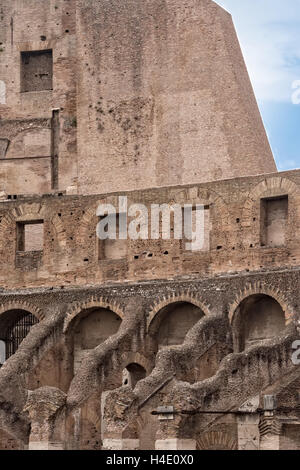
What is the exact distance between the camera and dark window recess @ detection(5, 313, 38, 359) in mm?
44750

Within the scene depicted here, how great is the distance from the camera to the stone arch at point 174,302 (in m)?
40.8

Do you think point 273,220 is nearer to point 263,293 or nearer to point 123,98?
point 263,293

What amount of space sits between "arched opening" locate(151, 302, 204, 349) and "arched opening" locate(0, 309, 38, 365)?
4237 mm

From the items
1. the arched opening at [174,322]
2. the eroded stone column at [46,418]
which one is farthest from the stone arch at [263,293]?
the eroded stone column at [46,418]

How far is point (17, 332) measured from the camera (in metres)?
45.8

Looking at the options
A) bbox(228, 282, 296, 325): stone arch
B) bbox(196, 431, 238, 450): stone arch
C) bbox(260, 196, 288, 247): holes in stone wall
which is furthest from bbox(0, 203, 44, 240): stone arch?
bbox(196, 431, 238, 450): stone arch

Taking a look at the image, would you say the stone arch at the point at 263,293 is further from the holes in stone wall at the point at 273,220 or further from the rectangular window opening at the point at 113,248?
the rectangular window opening at the point at 113,248

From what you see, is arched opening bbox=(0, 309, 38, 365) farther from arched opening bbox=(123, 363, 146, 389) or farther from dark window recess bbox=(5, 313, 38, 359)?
arched opening bbox=(123, 363, 146, 389)

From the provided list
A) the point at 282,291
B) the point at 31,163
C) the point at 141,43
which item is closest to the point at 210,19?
the point at 141,43

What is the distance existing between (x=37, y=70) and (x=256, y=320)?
47.4ft

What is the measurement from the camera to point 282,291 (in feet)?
130

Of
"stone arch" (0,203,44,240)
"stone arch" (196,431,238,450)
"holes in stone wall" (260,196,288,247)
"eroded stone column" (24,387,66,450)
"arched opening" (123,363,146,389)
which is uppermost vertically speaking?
"stone arch" (0,203,44,240)

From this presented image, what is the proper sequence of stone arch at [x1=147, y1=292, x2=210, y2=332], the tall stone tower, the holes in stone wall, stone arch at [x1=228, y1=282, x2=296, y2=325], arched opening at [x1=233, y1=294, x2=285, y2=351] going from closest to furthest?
1. stone arch at [x1=228, y1=282, x2=296, y2=325]
2. arched opening at [x1=233, y1=294, x2=285, y2=351]
3. stone arch at [x1=147, y1=292, x2=210, y2=332]
4. the holes in stone wall
5. the tall stone tower

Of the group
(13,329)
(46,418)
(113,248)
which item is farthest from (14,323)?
(46,418)
